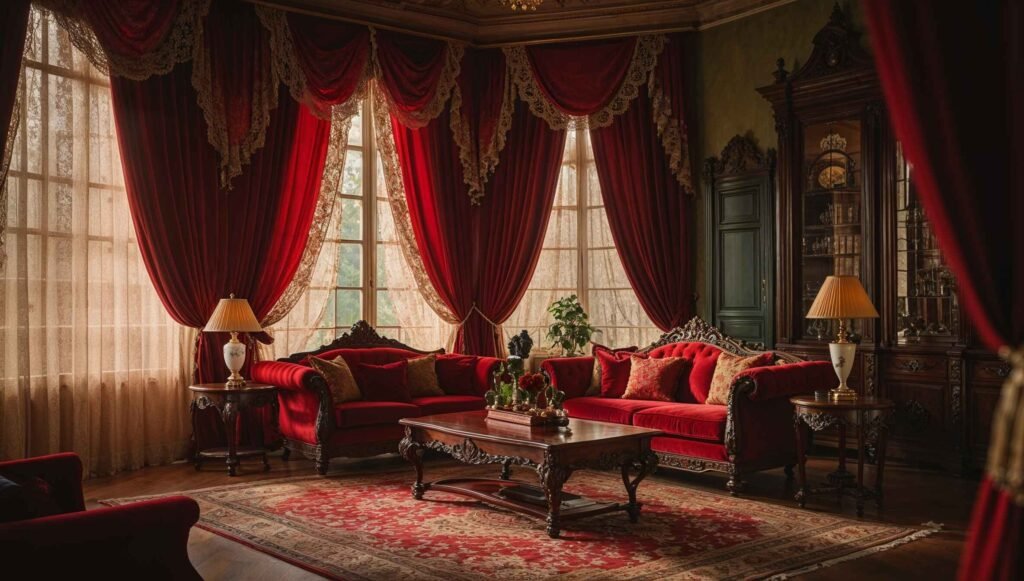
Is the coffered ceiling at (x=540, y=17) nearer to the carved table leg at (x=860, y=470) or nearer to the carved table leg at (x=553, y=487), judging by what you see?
the carved table leg at (x=860, y=470)

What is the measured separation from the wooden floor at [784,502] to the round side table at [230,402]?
0.37 ft

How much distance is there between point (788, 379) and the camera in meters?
5.74

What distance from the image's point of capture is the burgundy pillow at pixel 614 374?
22.7ft

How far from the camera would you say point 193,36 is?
6.68 metres

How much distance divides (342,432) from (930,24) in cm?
490

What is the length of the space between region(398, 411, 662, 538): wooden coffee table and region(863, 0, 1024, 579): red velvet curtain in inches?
105

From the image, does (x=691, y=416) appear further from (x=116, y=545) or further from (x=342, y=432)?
(x=116, y=545)

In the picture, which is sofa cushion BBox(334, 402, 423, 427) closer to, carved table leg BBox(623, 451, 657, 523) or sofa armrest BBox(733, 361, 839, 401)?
carved table leg BBox(623, 451, 657, 523)

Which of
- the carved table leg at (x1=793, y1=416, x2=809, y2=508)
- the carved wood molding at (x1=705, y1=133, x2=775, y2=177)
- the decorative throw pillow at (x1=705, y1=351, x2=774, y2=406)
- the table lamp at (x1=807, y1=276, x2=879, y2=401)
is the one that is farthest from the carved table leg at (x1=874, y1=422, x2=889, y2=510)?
the carved wood molding at (x1=705, y1=133, x2=775, y2=177)

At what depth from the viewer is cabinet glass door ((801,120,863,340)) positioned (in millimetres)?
6855

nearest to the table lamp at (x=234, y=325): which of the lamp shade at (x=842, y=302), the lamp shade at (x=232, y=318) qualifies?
the lamp shade at (x=232, y=318)

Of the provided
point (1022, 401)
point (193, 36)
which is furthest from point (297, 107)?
point (1022, 401)

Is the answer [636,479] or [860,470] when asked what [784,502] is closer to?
[860,470]

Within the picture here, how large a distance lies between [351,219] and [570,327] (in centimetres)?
213
